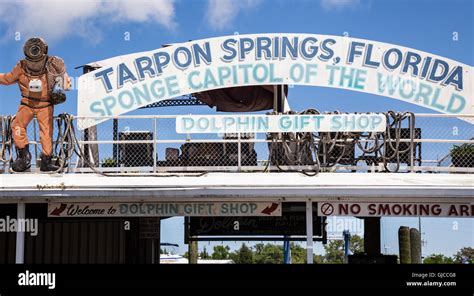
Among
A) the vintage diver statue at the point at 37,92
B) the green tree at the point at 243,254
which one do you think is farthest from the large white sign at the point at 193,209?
the green tree at the point at 243,254

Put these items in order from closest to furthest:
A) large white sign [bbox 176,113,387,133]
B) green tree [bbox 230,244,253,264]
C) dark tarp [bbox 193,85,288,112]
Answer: large white sign [bbox 176,113,387,133] → dark tarp [bbox 193,85,288,112] → green tree [bbox 230,244,253,264]

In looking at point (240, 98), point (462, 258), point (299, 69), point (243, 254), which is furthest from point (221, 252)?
point (299, 69)

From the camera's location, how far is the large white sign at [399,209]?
10484 mm

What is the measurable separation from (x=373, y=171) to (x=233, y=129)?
2.66 meters

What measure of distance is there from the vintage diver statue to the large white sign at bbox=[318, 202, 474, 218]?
5.17m

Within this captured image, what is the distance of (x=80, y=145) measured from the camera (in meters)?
12.1

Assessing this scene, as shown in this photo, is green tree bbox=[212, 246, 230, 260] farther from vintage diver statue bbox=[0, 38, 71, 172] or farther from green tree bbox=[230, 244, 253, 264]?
vintage diver statue bbox=[0, 38, 71, 172]

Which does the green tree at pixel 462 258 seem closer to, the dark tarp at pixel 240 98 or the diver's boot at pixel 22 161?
the dark tarp at pixel 240 98

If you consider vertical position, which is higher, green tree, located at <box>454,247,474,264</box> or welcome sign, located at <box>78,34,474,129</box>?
welcome sign, located at <box>78,34,474,129</box>

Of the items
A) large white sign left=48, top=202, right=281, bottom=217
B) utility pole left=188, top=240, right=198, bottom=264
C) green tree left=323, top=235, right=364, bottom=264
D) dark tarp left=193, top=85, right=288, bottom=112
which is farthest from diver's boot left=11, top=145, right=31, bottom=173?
green tree left=323, top=235, right=364, bottom=264

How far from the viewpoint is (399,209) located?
34.4 ft

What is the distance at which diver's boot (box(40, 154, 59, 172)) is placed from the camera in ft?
39.2

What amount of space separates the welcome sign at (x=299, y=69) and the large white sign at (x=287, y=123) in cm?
104

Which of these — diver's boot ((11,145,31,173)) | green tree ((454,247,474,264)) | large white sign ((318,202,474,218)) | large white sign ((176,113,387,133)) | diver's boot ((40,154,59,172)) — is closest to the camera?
large white sign ((318,202,474,218))
